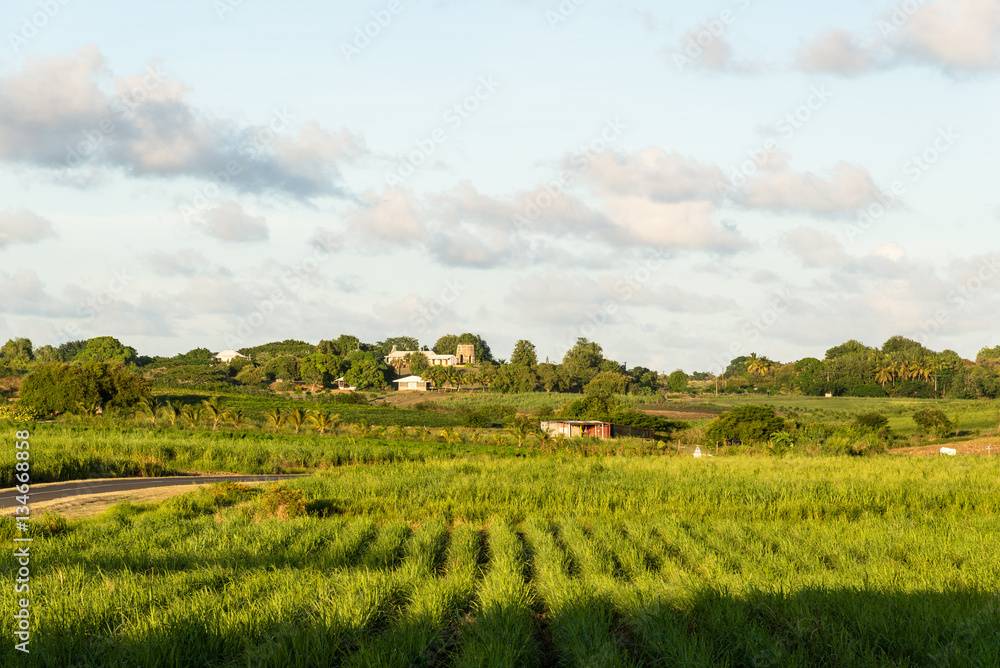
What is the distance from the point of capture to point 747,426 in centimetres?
6009

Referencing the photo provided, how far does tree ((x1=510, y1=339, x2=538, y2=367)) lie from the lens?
16962 centimetres

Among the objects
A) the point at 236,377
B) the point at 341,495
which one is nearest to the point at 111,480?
the point at 341,495

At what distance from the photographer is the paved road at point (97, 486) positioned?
81.2 feet

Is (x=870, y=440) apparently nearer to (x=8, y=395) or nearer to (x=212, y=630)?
(x=212, y=630)

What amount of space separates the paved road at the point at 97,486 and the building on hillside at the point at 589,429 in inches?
1486

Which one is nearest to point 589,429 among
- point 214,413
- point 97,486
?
point 214,413

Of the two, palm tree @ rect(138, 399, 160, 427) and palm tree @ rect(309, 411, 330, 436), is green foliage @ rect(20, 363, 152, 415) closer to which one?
palm tree @ rect(138, 399, 160, 427)

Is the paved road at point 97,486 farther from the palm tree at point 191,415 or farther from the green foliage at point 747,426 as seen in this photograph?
the green foliage at point 747,426

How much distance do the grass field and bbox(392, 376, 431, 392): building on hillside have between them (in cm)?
12512

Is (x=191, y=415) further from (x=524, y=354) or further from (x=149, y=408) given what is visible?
(x=524, y=354)

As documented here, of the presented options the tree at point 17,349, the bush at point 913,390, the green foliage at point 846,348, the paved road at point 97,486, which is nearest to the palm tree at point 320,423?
the paved road at point 97,486

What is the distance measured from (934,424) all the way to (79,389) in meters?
71.7

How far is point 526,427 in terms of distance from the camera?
65.4 m

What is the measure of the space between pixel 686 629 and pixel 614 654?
1.40m
